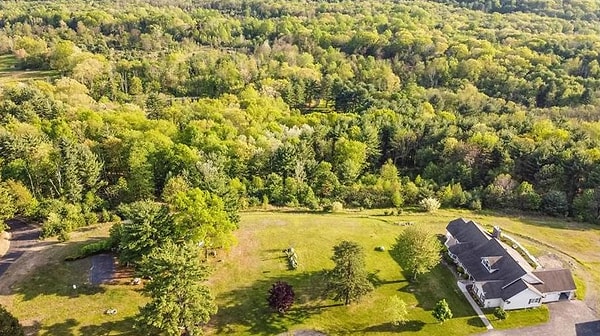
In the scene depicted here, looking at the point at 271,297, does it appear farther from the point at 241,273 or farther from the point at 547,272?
the point at 547,272

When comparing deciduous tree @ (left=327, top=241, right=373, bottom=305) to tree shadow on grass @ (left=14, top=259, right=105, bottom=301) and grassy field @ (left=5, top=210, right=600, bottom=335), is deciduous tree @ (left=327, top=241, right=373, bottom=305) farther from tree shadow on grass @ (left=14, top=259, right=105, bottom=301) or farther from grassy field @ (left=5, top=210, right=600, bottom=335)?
tree shadow on grass @ (left=14, top=259, right=105, bottom=301)

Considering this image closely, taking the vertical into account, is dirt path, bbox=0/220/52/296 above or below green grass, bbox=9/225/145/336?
above

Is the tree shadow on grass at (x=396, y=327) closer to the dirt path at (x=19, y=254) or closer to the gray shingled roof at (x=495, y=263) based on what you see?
the gray shingled roof at (x=495, y=263)

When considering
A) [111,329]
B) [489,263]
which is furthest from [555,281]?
[111,329]

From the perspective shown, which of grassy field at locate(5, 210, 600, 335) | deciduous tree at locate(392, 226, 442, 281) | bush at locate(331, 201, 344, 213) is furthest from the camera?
bush at locate(331, 201, 344, 213)

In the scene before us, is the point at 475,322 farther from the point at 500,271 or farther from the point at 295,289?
the point at 295,289

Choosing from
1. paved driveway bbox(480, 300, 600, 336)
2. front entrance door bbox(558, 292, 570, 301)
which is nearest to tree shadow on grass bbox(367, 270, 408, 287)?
paved driveway bbox(480, 300, 600, 336)
